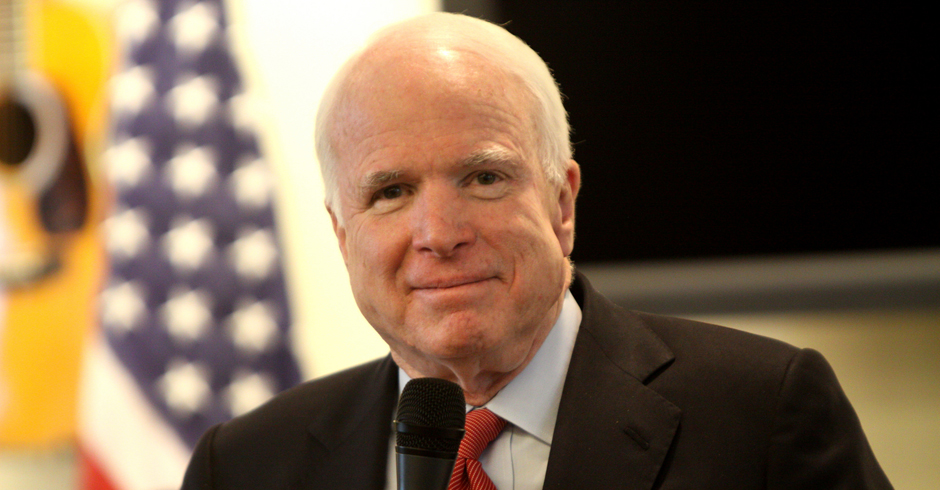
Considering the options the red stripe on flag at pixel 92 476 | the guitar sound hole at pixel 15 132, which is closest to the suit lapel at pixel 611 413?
the red stripe on flag at pixel 92 476

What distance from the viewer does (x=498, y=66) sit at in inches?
58.5

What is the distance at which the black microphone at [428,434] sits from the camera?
41.2 inches

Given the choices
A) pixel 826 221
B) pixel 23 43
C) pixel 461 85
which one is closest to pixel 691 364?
pixel 461 85

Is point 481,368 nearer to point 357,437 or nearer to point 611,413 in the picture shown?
point 611,413

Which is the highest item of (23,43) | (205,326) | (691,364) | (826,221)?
(23,43)

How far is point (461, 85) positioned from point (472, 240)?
0.88 feet

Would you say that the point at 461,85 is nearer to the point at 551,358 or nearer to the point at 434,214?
the point at 434,214

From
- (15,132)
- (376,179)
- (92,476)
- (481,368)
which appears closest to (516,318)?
(481,368)

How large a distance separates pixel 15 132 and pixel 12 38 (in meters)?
0.36

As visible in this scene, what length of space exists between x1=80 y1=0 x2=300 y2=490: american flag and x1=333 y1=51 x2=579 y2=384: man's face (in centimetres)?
152

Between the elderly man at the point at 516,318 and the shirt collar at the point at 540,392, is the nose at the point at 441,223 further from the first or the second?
the shirt collar at the point at 540,392

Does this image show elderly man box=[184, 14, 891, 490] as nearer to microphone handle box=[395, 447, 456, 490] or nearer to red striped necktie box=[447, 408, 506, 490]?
red striped necktie box=[447, 408, 506, 490]

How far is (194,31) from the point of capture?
2.96m

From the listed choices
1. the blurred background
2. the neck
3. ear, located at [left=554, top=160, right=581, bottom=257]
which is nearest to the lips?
the neck
